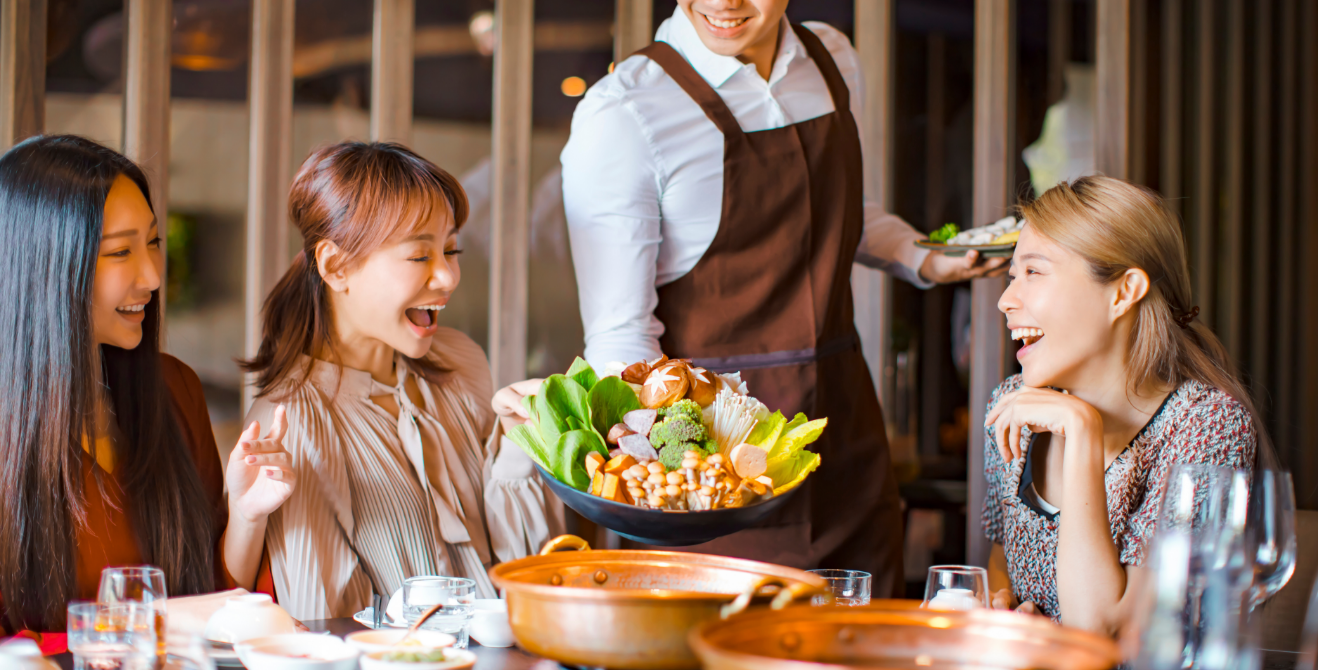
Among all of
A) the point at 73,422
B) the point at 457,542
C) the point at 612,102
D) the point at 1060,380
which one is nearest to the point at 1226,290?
the point at 1060,380

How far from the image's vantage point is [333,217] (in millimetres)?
1884

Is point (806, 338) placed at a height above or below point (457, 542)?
above

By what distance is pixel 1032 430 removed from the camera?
1804mm

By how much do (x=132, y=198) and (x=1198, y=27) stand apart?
2674 millimetres

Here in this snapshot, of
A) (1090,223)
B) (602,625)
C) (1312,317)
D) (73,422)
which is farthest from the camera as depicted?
(1312,317)

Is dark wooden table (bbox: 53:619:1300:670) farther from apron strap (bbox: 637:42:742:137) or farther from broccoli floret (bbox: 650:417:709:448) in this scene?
apron strap (bbox: 637:42:742:137)

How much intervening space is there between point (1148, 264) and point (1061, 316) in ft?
0.55

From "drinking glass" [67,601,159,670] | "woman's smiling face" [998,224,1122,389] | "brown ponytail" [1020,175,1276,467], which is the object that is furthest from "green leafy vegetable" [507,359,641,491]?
"brown ponytail" [1020,175,1276,467]

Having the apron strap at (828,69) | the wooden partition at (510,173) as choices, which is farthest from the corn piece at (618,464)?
the wooden partition at (510,173)

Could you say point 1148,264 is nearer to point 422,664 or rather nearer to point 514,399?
point 514,399

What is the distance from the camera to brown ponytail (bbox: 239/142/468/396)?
1.87 meters

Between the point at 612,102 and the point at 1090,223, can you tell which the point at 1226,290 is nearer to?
the point at 1090,223

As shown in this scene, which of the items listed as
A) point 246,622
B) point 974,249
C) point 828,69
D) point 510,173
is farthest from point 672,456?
point 510,173

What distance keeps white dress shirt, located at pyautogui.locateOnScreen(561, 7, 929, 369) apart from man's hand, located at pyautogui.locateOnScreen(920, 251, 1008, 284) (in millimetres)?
460
